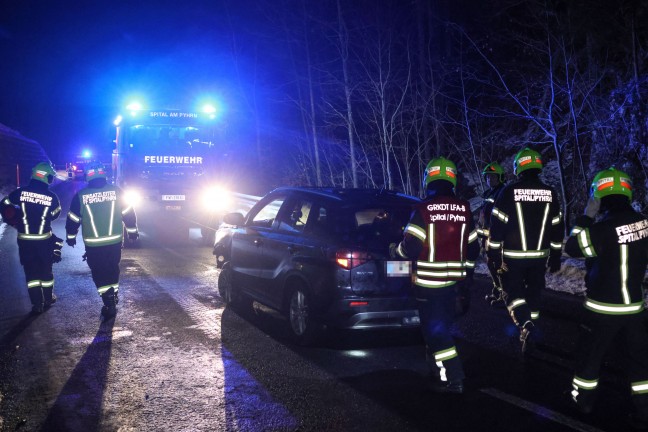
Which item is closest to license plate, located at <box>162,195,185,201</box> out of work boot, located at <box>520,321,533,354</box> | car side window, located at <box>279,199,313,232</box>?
car side window, located at <box>279,199,313,232</box>

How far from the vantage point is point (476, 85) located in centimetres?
1842

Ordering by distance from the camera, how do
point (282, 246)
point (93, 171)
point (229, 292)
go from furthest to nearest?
point (229, 292) → point (93, 171) → point (282, 246)

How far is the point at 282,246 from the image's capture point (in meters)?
6.12

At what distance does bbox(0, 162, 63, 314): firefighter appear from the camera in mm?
7074

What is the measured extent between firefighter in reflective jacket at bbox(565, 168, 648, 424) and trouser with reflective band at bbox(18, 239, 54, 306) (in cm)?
614

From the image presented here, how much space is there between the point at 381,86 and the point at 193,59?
2844 centimetres

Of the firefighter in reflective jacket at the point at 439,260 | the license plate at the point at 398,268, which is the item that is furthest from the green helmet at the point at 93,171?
the firefighter in reflective jacket at the point at 439,260

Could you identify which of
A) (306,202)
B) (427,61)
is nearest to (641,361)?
(306,202)

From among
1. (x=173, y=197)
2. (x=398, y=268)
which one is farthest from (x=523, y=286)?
(x=173, y=197)

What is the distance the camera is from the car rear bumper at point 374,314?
17.1ft

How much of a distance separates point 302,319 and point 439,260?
185cm

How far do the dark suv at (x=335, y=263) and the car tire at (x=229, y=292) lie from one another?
68cm

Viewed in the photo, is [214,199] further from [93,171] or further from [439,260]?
[439,260]

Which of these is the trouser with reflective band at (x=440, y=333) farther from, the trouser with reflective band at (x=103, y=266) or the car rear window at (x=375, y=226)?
the trouser with reflective band at (x=103, y=266)
